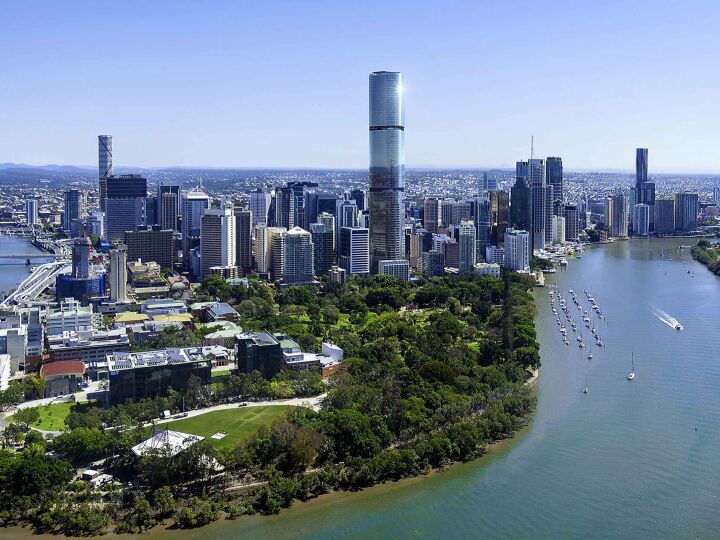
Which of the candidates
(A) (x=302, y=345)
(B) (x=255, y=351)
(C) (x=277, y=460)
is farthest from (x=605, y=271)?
(C) (x=277, y=460)

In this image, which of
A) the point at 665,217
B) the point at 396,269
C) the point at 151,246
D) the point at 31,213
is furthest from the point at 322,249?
the point at 31,213

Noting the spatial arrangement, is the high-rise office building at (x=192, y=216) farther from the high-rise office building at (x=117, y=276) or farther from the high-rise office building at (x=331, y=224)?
the high-rise office building at (x=117, y=276)

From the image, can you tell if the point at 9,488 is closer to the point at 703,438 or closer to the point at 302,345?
the point at 302,345

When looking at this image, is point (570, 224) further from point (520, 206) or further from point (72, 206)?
point (72, 206)

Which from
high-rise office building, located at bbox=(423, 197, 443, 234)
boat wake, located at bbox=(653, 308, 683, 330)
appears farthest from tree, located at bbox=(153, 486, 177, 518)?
high-rise office building, located at bbox=(423, 197, 443, 234)

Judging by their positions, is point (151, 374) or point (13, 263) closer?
point (151, 374)

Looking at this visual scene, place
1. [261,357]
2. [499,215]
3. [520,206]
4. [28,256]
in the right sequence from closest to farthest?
[261,357] < [499,215] < [520,206] < [28,256]

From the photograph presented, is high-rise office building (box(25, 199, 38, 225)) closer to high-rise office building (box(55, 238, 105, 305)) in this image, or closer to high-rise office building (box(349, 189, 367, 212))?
high-rise office building (box(349, 189, 367, 212))
